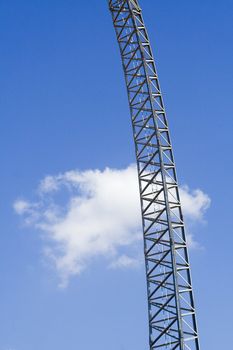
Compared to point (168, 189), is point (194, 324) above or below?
below

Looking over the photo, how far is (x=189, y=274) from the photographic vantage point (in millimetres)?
37469

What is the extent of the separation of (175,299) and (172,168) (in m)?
8.14

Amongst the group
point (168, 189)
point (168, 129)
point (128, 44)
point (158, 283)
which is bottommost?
point (158, 283)

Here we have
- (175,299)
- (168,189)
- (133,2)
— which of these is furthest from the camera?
(133,2)

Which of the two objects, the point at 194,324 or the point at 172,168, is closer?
the point at 194,324

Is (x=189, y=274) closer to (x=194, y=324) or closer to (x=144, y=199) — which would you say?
(x=194, y=324)

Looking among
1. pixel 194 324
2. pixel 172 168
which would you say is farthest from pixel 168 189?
pixel 194 324

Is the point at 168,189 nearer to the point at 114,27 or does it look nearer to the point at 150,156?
the point at 150,156

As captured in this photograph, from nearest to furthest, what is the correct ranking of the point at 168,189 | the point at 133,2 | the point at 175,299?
the point at 175,299
the point at 168,189
the point at 133,2

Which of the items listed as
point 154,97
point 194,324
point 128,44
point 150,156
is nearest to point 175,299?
point 194,324

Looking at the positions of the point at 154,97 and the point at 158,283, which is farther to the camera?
the point at 154,97

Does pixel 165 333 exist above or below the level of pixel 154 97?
below

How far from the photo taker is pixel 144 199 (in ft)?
132

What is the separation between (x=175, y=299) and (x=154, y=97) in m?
12.6
